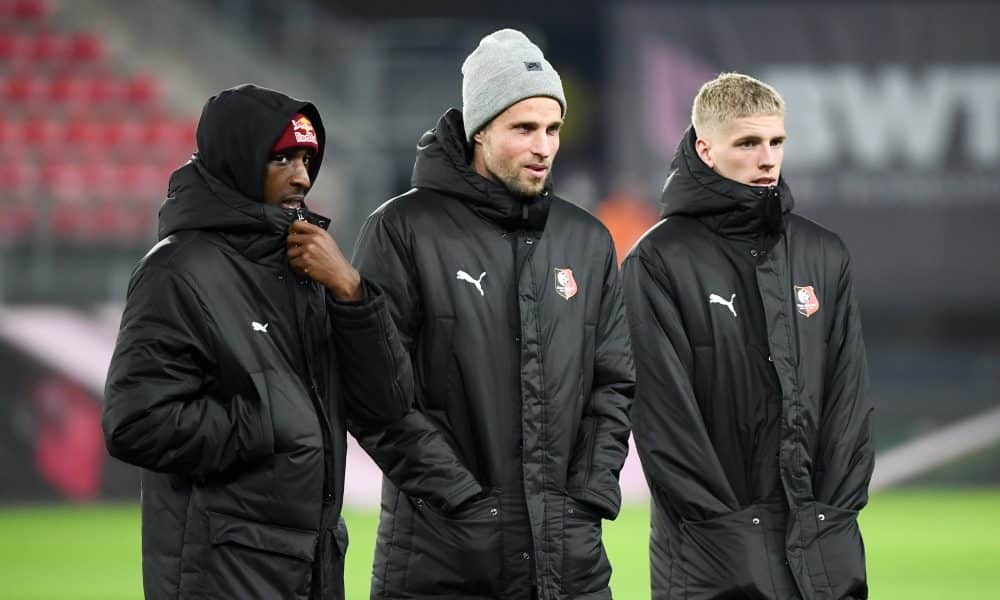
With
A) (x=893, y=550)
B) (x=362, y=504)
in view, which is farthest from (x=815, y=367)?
(x=362, y=504)

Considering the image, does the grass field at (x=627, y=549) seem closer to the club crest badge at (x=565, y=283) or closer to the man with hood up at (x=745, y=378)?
the man with hood up at (x=745, y=378)

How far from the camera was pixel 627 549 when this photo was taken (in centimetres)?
1041

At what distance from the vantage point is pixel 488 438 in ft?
13.2

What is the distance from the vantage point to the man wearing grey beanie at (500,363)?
13.0ft

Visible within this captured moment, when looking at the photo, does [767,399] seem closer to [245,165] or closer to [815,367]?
[815,367]

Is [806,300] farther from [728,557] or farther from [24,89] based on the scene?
[24,89]

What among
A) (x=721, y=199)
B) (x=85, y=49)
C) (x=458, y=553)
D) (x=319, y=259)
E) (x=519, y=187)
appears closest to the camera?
(x=319, y=259)

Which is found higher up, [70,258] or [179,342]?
[70,258]

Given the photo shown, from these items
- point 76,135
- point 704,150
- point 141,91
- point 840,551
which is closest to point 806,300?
point 704,150

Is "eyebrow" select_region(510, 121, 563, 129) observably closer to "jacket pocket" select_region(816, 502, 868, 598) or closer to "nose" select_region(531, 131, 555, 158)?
"nose" select_region(531, 131, 555, 158)

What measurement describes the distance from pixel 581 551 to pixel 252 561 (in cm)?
90

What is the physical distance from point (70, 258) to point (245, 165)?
906 centimetres

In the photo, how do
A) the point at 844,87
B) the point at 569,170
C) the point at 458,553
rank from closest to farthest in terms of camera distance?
the point at 458,553 → the point at 844,87 → the point at 569,170

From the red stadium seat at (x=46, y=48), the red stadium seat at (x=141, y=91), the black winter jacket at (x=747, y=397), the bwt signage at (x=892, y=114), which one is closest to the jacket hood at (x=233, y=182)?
the black winter jacket at (x=747, y=397)
